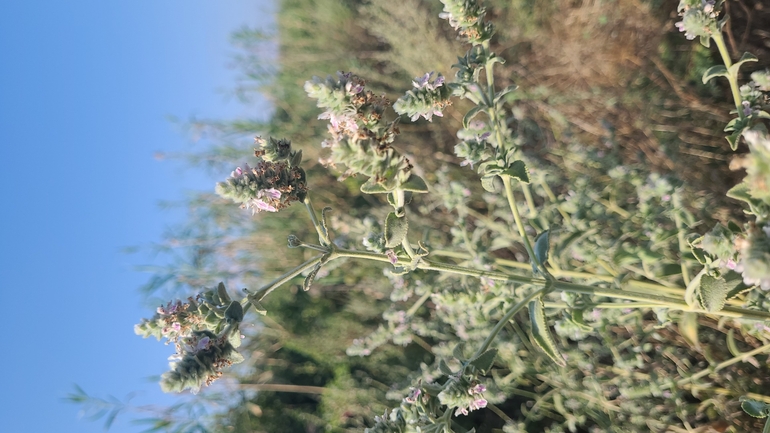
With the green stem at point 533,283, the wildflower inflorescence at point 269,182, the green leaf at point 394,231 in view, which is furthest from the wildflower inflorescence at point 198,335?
the green leaf at point 394,231

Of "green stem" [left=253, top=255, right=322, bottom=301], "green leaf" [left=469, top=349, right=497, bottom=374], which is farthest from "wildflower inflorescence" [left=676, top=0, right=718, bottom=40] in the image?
"green stem" [left=253, top=255, right=322, bottom=301]

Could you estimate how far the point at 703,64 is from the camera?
2.27 metres

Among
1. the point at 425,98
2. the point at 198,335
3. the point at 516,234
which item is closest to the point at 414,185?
the point at 425,98

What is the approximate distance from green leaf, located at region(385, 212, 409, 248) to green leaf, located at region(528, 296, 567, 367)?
39cm

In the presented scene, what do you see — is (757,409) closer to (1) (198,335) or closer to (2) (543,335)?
(2) (543,335)

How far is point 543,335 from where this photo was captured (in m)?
1.13

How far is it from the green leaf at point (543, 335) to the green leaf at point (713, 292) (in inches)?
13.4

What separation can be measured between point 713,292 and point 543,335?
377 millimetres

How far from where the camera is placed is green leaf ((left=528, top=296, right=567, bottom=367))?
1.12 meters

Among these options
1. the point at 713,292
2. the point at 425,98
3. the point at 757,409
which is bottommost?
the point at 757,409

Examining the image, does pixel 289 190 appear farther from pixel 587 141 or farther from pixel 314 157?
pixel 314 157

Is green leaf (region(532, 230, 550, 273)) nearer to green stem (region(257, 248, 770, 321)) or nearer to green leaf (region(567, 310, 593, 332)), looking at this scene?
green stem (region(257, 248, 770, 321))

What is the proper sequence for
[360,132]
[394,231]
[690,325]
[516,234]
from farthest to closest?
[516,234] < [690,325] < [394,231] < [360,132]

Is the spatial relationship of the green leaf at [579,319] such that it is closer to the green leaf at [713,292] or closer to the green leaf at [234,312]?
the green leaf at [713,292]
